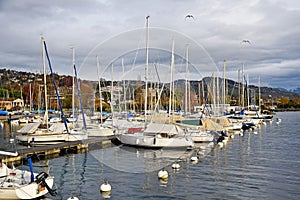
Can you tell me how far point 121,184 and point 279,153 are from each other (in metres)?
18.3

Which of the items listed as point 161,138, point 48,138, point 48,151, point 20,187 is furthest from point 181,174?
point 48,138

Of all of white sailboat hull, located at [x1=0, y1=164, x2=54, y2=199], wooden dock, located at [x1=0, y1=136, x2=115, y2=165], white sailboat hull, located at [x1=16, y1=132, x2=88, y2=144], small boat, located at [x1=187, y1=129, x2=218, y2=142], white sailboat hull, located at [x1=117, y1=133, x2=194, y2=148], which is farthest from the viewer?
small boat, located at [x1=187, y1=129, x2=218, y2=142]

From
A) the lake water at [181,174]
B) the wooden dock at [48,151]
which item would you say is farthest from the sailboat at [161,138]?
the wooden dock at [48,151]

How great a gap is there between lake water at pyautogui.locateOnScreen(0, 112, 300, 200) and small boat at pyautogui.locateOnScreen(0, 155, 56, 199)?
148 centimetres

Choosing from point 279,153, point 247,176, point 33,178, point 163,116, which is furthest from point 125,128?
point 33,178

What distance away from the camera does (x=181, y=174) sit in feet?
70.0

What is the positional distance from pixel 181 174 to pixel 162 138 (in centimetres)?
1014

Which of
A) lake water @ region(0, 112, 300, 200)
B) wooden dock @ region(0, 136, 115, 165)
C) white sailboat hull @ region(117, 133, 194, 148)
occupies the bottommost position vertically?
lake water @ region(0, 112, 300, 200)

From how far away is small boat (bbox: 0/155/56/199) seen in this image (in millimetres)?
14258

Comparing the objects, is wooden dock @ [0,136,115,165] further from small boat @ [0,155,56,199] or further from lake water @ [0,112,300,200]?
small boat @ [0,155,56,199]

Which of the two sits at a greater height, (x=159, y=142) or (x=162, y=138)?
(x=162, y=138)

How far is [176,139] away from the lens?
102 ft

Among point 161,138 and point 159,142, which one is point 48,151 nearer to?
point 159,142

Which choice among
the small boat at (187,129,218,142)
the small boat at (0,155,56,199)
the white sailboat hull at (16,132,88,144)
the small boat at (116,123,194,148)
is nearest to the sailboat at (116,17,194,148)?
the small boat at (116,123,194,148)
